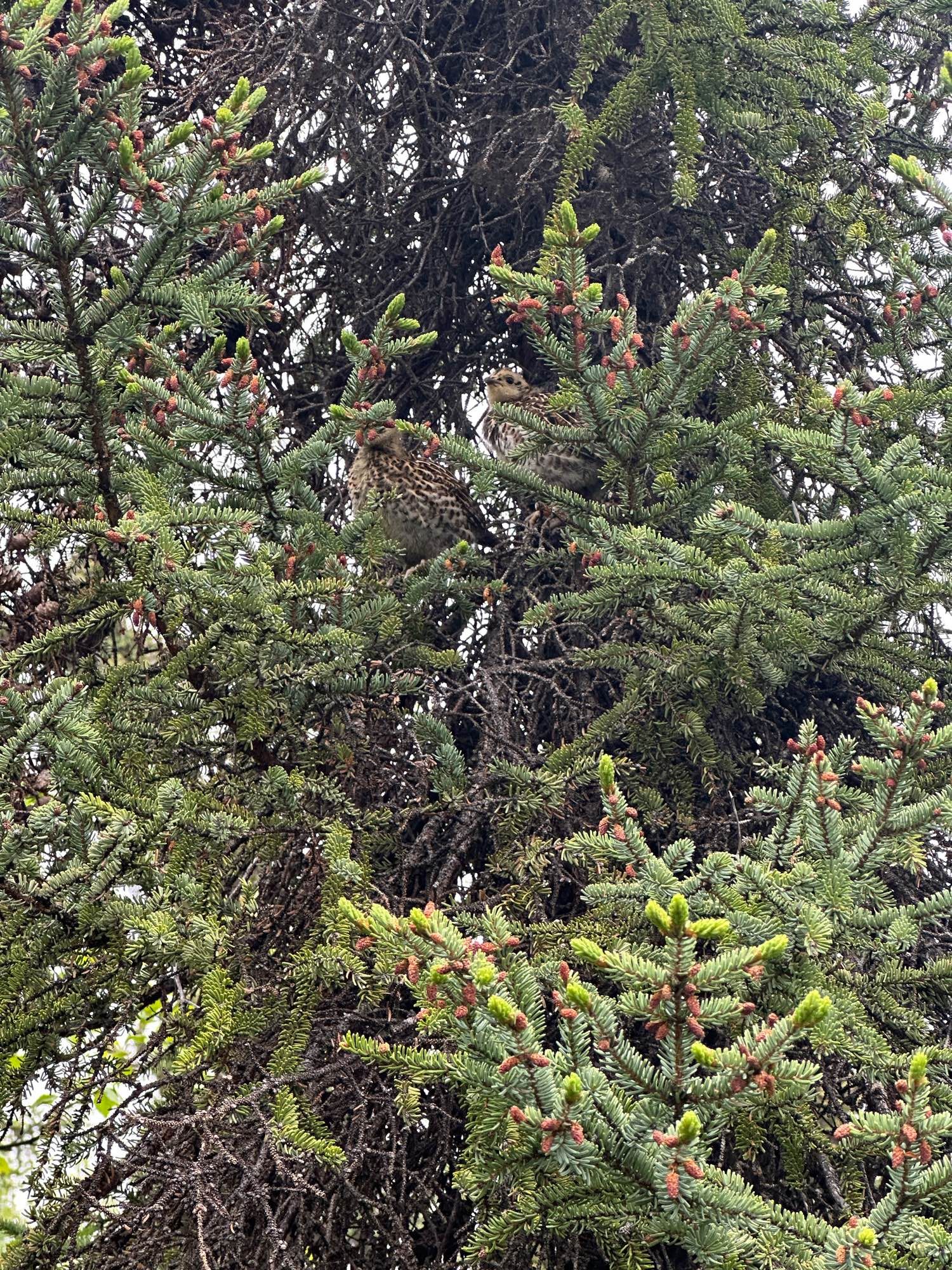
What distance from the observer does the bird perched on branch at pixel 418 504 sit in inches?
203

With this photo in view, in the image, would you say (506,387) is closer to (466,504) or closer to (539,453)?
(466,504)

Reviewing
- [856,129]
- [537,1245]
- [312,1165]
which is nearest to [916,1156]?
[537,1245]

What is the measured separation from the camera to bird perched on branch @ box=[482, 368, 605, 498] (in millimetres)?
4652

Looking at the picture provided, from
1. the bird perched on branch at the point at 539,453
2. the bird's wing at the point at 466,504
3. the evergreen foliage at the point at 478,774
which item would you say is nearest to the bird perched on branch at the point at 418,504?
the bird's wing at the point at 466,504

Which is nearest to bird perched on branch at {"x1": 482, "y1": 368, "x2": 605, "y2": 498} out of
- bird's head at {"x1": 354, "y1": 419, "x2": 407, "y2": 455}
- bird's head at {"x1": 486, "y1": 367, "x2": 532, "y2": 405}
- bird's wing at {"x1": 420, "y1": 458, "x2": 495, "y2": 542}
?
bird's head at {"x1": 486, "y1": 367, "x2": 532, "y2": 405}

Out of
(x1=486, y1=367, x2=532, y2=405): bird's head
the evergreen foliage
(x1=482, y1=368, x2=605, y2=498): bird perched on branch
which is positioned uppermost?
(x1=486, y1=367, x2=532, y2=405): bird's head

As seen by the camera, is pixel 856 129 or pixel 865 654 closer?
pixel 865 654

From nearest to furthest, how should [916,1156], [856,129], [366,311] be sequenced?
[916,1156] → [856,129] → [366,311]

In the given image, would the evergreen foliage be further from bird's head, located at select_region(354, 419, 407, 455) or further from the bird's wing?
bird's head, located at select_region(354, 419, 407, 455)

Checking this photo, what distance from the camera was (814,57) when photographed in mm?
4828

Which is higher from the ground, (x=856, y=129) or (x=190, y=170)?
(x=856, y=129)

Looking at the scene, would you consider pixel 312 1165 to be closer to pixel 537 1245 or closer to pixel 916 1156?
pixel 537 1245

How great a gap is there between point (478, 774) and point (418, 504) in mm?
1667

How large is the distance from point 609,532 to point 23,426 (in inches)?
57.0
